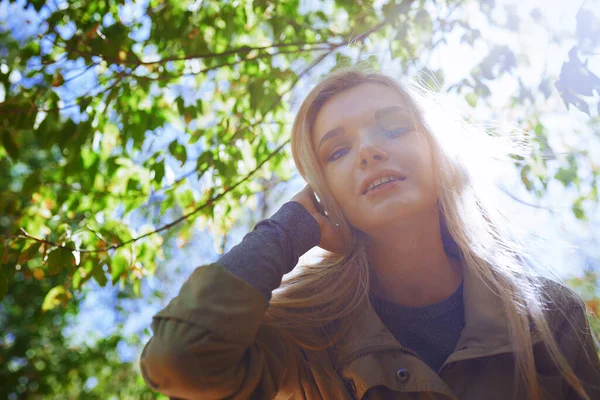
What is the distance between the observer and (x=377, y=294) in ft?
5.65

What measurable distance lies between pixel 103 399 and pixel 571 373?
8.48 meters

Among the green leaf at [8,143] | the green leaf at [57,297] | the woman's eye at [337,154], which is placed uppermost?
the green leaf at [8,143]

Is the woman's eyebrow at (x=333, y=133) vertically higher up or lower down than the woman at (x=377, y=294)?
higher up

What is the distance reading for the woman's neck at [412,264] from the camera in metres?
1.68

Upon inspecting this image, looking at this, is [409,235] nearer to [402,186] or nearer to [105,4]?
[402,186]

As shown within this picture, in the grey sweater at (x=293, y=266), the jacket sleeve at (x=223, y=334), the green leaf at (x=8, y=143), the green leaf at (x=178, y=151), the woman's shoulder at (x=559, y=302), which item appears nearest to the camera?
the jacket sleeve at (x=223, y=334)

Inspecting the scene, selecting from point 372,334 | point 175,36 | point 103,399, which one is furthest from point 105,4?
point 103,399

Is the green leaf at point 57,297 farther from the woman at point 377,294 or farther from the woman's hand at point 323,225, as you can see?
the woman's hand at point 323,225

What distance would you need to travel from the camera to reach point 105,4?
8.81ft

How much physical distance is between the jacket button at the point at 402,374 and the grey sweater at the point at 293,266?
0.17 metres

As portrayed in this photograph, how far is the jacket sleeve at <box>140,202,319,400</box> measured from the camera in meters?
1.11

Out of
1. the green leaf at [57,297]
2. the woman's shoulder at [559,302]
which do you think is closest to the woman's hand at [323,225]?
the woman's shoulder at [559,302]

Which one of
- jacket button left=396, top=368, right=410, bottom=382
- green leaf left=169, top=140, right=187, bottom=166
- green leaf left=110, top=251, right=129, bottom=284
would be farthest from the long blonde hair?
green leaf left=110, top=251, right=129, bottom=284

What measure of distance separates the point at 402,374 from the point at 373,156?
68 cm
